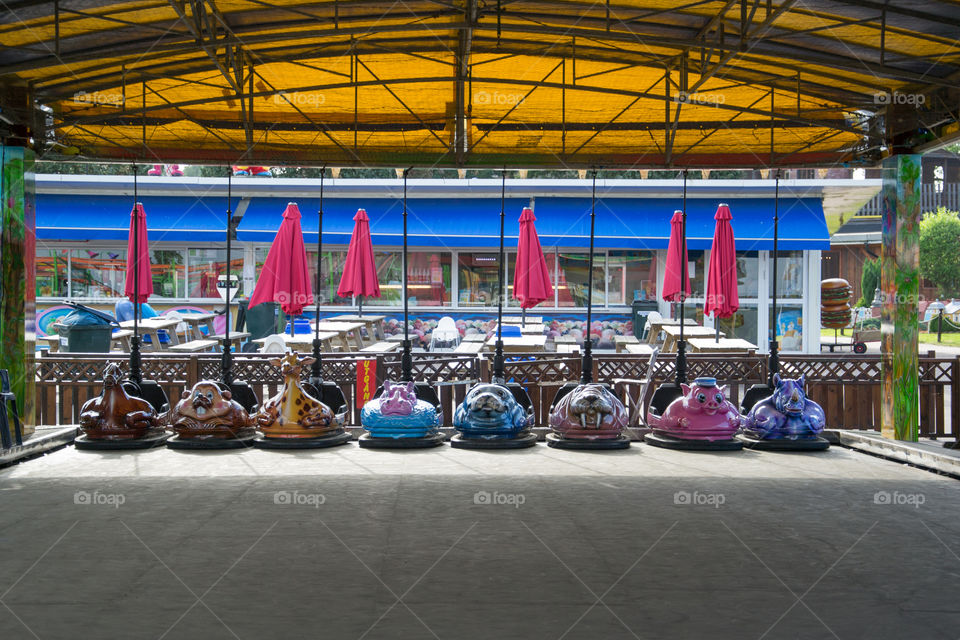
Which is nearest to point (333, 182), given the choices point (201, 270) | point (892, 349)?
point (201, 270)

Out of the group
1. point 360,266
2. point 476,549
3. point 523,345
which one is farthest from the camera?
point 360,266

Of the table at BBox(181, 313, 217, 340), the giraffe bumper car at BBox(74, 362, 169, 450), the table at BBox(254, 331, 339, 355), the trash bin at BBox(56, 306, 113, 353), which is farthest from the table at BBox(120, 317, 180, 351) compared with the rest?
the giraffe bumper car at BBox(74, 362, 169, 450)

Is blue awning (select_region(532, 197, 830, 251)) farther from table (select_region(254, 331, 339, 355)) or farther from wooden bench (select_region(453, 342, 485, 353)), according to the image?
table (select_region(254, 331, 339, 355))

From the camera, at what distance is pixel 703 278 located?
61.1 ft

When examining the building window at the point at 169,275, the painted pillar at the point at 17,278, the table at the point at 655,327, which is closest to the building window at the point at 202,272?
the building window at the point at 169,275

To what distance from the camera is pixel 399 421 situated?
769 cm

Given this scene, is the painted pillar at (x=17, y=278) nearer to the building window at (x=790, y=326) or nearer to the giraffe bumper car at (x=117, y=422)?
the giraffe bumper car at (x=117, y=422)

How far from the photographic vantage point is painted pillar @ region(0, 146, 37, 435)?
8.07m

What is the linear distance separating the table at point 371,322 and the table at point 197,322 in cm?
236

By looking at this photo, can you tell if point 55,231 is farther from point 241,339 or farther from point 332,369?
point 332,369

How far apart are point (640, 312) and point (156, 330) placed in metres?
9.00

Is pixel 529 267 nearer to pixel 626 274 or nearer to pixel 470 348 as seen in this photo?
→ pixel 470 348

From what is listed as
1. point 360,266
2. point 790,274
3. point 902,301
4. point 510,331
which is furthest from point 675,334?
point 902,301

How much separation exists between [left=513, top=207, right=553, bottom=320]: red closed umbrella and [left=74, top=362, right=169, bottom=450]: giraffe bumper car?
5.27 m
